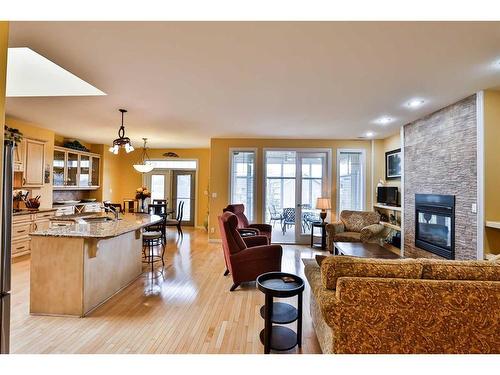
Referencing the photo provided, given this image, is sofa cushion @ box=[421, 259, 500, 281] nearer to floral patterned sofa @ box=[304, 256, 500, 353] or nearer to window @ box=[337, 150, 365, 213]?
floral patterned sofa @ box=[304, 256, 500, 353]

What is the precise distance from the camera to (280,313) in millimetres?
2406

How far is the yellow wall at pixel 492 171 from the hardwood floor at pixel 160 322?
227cm

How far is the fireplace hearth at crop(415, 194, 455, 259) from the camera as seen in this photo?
3.73 m

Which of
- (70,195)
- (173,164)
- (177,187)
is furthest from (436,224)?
(70,195)

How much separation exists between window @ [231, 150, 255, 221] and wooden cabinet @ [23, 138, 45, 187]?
405 centimetres

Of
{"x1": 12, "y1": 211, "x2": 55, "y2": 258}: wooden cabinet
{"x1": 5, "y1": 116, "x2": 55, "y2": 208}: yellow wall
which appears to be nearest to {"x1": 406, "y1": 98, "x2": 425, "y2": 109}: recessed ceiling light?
{"x1": 12, "y1": 211, "x2": 55, "y2": 258}: wooden cabinet

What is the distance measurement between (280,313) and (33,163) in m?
5.74

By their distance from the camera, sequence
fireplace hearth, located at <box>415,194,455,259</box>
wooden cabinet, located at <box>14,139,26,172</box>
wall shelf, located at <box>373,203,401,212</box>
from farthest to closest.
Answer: wall shelf, located at <box>373,203,401,212</box> < wooden cabinet, located at <box>14,139,26,172</box> < fireplace hearth, located at <box>415,194,455,259</box>

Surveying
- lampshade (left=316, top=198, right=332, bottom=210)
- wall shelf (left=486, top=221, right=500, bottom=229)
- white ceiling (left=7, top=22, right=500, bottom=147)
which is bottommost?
wall shelf (left=486, top=221, right=500, bottom=229)

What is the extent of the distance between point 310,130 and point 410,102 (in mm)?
2126

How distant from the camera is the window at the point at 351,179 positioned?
6543mm

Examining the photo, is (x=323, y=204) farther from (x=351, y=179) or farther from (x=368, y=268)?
(x=368, y=268)
